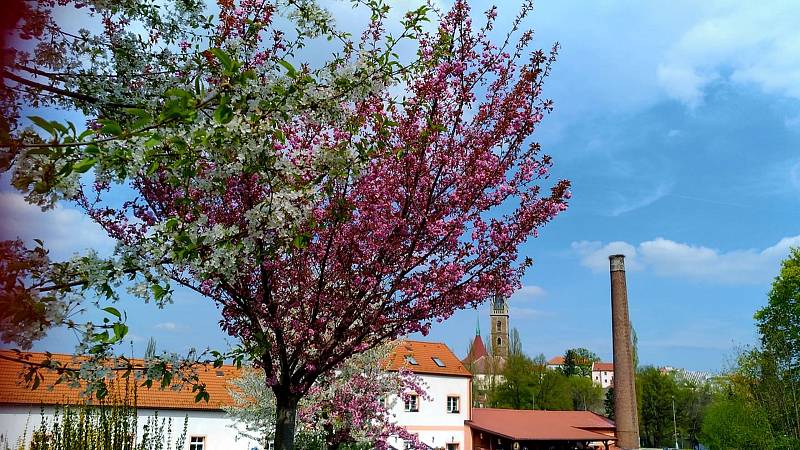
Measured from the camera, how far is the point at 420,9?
593cm

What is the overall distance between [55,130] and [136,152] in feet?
1.82

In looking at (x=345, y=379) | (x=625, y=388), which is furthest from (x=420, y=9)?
(x=625, y=388)

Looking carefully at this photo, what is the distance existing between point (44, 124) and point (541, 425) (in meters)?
45.6

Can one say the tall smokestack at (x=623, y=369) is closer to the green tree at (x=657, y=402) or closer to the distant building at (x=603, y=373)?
the green tree at (x=657, y=402)

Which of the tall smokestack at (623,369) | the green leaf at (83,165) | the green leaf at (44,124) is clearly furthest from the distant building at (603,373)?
the green leaf at (44,124)

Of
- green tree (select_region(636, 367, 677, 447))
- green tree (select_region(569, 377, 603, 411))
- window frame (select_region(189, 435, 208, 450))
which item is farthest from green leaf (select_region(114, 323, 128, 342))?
green tree (select_region(569, 377, 603, 411))

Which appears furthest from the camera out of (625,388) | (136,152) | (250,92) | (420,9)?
(625,388)

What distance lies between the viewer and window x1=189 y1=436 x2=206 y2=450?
29.1 m

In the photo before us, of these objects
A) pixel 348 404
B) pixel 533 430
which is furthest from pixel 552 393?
pixel 348 404

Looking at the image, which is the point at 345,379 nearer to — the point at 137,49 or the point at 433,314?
the point at 433,314

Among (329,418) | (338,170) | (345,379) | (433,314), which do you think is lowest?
(329,418)

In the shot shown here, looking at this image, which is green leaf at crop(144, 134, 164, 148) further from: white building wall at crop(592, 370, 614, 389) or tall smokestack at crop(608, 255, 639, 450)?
white building wall at crop(592, 370, 614, 389)

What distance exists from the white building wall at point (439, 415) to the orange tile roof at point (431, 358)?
0.38m

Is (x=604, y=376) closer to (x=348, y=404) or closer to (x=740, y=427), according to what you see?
(x=740, y=427)
